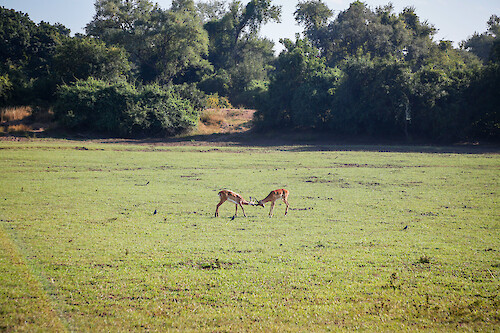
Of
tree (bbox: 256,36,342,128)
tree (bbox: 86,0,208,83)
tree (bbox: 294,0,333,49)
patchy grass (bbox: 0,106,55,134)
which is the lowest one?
patchy grass (bbox: 0,106,55,134)

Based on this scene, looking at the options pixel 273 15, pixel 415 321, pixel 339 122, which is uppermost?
pixel 273 15

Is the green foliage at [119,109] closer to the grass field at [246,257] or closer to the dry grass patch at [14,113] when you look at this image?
the dry grass patch at [14,113]

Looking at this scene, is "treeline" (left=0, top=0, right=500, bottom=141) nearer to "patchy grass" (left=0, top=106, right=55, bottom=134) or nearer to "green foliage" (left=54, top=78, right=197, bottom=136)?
"green foliage" (left=54, top=78, right=197, bottom=136)

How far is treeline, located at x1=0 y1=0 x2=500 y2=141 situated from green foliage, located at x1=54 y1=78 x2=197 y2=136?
110mm

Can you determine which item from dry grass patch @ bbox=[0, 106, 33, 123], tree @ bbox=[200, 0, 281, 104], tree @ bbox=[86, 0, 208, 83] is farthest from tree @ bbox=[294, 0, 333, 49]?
dry grass patch @ bbox=[0, 106, 33, 123]

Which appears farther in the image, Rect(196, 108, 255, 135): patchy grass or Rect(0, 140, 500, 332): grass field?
Rect(196, 108, 255, 135): patchy grass

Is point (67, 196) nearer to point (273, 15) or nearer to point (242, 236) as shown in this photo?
point (242, 236)

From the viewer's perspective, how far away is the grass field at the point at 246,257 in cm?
674

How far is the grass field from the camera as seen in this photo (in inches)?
265

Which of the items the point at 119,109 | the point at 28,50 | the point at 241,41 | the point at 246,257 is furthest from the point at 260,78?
the point at 246,257

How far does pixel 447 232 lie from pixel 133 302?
867 centimetres

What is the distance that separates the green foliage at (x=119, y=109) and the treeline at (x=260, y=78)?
11cm

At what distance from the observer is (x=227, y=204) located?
15914 millimetres

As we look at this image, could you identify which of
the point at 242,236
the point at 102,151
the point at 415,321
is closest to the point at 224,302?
the point at 415,321
